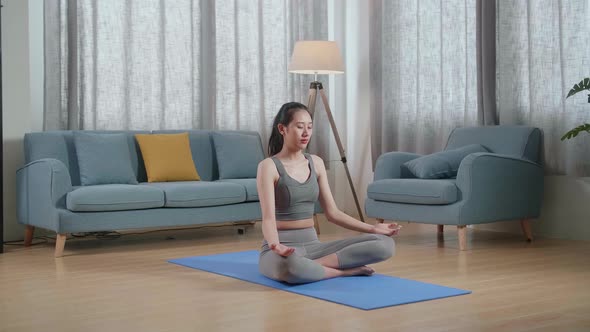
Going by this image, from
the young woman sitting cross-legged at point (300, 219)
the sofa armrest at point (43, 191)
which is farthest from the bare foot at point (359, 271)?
the sofa armrest at point (43, 191)

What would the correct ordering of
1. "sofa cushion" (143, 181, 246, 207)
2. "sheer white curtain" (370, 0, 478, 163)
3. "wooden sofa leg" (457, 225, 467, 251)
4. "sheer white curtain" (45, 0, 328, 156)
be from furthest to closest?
1. "sheer white curtain" (370, 0, 478, 163)
2. "sheer white curtain" (45, 0, 328, 156)
3. "sofa cushion" (143, 181, 246, 207)
4. "wooden sofa leg" (457, 225, 467, 251)

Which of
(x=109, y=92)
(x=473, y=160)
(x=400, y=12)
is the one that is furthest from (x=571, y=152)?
(x=109, y=92)

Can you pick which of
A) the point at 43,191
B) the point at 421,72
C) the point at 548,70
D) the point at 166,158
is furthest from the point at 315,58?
the point at 43,191

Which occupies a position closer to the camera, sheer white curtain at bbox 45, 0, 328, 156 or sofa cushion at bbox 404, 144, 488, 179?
sofa cushion at bbox 404, 144, 488, 179

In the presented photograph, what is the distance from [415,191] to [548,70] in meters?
1.31

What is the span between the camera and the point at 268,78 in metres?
6.89

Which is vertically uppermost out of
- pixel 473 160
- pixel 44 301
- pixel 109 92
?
pixel 109 92

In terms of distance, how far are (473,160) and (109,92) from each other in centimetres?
276

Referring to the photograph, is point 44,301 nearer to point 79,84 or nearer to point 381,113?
point 79,84

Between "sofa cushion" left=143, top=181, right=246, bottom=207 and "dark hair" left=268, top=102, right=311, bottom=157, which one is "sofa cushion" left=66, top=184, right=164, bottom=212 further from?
"dark hair" left=268, top=102, right=311, bottom=157

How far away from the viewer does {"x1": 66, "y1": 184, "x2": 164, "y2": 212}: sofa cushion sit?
4789 mm

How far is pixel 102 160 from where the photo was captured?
17.5ft

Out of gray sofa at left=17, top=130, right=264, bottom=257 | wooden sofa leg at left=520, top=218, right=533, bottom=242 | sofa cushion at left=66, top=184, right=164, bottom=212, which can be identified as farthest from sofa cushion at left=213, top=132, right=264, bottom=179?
wooden sofa leg at left=520, top=218, right=533, bottom=242

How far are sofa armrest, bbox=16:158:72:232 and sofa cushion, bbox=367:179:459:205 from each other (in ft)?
6.50
